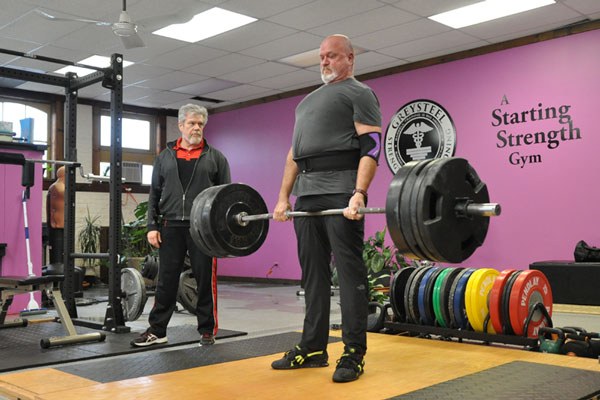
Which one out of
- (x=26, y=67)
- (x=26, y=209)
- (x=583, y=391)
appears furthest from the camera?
(x=26, y=67)

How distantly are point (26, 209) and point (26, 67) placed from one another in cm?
276

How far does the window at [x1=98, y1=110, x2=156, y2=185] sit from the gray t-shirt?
6.98 m

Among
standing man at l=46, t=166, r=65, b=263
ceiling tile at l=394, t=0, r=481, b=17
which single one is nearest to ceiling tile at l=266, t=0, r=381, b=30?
ceiling tile at l=394, t=0, r=481, b=17

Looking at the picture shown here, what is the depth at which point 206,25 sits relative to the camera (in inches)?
230

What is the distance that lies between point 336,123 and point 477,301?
1.30 meters

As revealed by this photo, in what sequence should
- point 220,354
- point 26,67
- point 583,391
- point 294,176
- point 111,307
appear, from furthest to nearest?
point 26,67, point 111,307, point 220,354, point 294,176, point 583,391

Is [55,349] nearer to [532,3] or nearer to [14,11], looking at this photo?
[14,11]

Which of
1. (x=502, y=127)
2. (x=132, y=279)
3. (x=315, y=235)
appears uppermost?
(x=502, y=127)

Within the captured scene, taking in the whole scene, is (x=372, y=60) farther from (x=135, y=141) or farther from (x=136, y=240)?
(x=135, y=141)

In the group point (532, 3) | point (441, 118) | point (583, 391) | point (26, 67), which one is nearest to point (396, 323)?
point (583, 391)

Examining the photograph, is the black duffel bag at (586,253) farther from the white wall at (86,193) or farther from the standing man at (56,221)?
the white wall at (86,193)

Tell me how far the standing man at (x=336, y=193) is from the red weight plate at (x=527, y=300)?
94 cm

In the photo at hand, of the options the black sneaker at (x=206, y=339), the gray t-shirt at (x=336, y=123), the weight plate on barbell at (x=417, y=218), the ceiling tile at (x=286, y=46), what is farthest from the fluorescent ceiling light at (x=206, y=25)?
the weight plate on barbell at (x=417, y=218)

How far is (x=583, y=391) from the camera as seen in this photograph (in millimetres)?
2180
